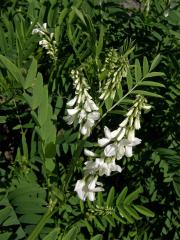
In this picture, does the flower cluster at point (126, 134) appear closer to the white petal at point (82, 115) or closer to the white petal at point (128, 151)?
the white petal at point (128, 151)

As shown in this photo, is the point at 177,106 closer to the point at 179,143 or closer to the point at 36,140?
the point at 179,143

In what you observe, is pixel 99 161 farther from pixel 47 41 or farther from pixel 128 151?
pixel 47 41

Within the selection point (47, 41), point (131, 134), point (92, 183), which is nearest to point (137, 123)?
point (131, 134)

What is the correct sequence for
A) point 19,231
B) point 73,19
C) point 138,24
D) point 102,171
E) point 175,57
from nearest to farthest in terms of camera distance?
point 102,171
point 19,231
point 73,19
point 175,57
point 138,24

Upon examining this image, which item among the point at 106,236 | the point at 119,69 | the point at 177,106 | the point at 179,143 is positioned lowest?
the point at 106,236

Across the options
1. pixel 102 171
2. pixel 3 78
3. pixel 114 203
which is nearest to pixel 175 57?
pixel 114 203

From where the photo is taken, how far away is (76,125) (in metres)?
1.70

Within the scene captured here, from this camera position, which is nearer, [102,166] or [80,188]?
[102,166]

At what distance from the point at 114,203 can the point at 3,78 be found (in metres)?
0.79

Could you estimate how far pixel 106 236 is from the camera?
2910 millimetres

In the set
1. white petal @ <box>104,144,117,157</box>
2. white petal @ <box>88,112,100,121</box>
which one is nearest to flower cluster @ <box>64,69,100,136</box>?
white petal @ <box>88,112,100,121</box>

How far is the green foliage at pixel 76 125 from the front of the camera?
1666 millimetres

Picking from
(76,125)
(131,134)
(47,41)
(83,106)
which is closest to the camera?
(131,134)

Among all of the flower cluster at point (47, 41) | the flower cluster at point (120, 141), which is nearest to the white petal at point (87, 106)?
the flower cluster at point (120, 141)
